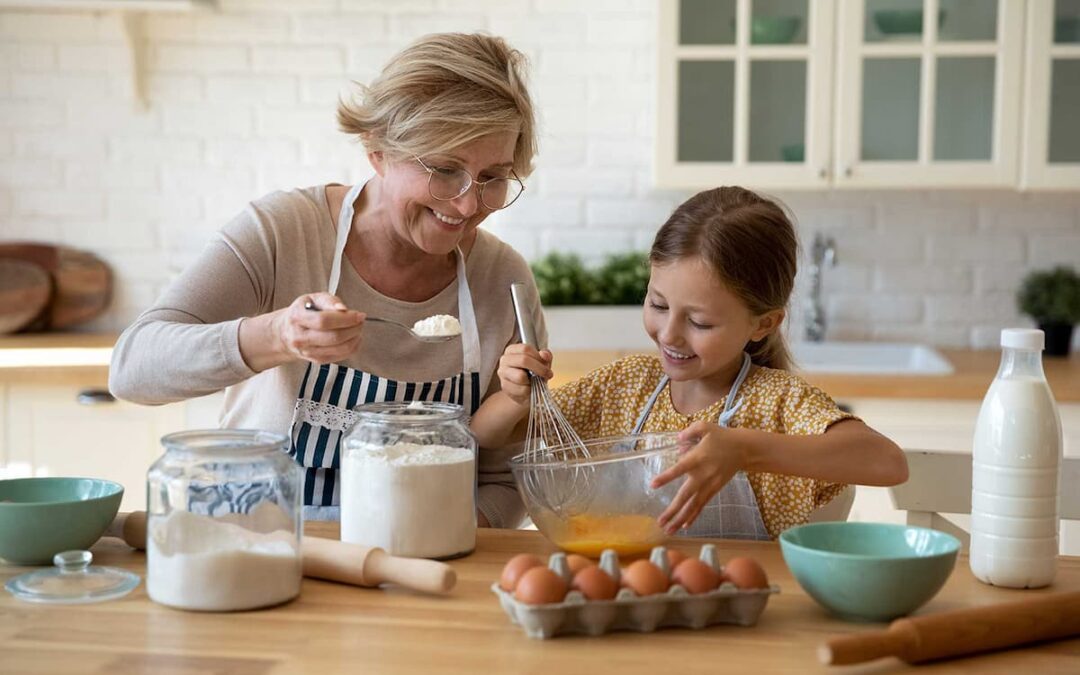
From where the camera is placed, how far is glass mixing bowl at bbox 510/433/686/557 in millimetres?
1465

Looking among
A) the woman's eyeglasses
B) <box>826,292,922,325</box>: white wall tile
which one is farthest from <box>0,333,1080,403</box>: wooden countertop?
the woman's eyeglasses

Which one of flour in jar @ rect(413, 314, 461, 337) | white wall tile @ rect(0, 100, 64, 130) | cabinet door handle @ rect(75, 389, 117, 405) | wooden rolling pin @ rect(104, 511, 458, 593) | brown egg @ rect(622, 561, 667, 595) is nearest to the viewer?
brown egg @ rect(622, 561, 667, 595)

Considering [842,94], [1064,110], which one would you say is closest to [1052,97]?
[1064,110]

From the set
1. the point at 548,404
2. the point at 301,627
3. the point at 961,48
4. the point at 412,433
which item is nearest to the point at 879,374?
the point at 961,48

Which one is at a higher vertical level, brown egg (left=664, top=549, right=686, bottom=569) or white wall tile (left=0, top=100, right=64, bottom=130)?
white wall tile (left=0, top=100, right=64, bottom=130)

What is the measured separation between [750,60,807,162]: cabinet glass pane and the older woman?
143cm

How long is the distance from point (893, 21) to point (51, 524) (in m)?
2.60

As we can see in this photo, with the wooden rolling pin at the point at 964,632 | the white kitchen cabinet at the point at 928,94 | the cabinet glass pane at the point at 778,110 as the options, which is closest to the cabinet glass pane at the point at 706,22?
the cabinet glass pane at the point at 778,110

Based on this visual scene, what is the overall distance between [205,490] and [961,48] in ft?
8.61

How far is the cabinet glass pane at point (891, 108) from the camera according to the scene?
3316 millimetres

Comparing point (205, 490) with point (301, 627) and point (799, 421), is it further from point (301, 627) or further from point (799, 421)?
point (799, 421)

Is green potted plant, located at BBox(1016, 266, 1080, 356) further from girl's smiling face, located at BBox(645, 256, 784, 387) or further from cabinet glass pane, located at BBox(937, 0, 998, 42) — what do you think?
girl's smiling face, located at BBox(645, 256, 784, 387)

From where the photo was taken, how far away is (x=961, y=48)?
3277mm

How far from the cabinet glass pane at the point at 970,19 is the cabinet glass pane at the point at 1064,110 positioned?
188 millimetres
